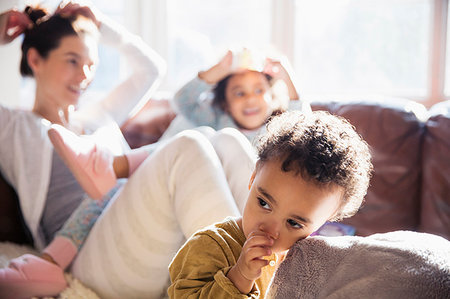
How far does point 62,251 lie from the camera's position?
46.6 inches

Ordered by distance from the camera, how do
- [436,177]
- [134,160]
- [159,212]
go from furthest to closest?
[436,177], [134,160], [159,212]

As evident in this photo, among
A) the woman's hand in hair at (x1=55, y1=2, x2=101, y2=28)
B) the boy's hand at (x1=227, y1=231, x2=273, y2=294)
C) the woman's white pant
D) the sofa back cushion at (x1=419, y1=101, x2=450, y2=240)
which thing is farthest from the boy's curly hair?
the woman's hand in hair at (x1=55, y1=2, x2=101, y2=28)

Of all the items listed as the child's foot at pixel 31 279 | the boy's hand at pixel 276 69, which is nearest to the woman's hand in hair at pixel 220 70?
the boy's hand at pixel 276 69

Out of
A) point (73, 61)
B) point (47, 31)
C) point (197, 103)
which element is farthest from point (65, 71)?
point (197, 103)

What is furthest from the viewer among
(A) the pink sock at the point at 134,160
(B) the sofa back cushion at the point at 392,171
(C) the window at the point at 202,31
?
(C) the window at the point at 202,31

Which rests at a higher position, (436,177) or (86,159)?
(86,159)

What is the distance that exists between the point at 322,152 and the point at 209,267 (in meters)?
0.25

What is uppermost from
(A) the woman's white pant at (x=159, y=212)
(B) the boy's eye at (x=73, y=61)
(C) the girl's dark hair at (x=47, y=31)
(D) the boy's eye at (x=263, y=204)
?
(C) the girl's dark hair at (x=47, y=31)

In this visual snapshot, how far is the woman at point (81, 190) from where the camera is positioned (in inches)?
39.9

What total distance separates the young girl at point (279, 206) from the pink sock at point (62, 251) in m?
0.55

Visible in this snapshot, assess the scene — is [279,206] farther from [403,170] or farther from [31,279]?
[403,170]

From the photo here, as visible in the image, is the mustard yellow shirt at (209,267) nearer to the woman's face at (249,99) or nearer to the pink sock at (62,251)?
the pink sock at (62,251)

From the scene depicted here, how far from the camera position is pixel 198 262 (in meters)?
0.71

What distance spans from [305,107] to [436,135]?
46cm
